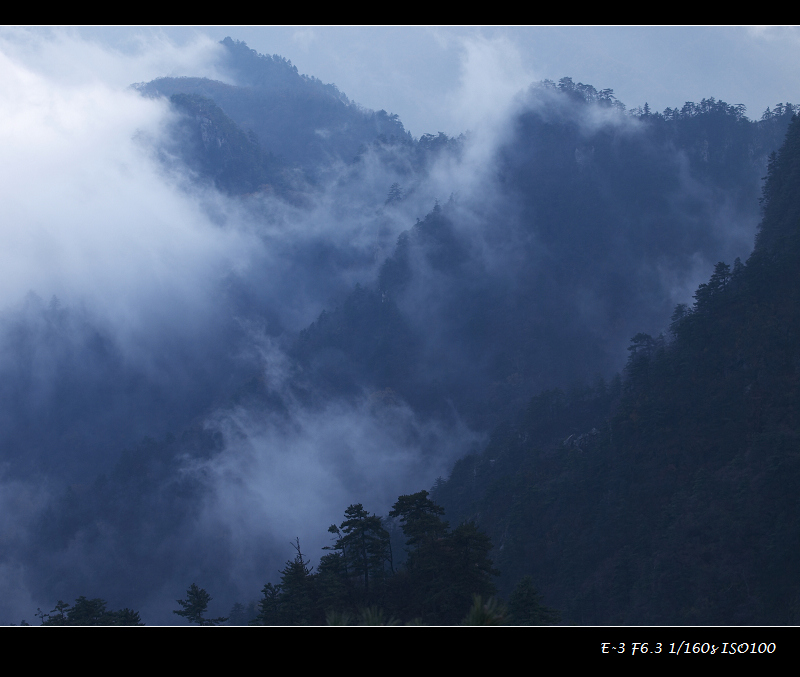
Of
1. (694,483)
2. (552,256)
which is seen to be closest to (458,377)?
(552,256)

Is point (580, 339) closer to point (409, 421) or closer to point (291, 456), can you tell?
point (409, 421)

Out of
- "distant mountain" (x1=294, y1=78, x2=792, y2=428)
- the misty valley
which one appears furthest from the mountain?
"distant mountain" (x1=294, y1=78, x2=792, y2=428)

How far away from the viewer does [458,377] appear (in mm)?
116562

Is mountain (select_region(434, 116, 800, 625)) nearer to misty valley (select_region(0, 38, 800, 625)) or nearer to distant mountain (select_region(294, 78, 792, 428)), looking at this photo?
misty valley (select_region(0, 38, 800, 625))

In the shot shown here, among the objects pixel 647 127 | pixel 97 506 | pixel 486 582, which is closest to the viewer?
pixel 486 582

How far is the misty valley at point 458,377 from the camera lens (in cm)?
4997

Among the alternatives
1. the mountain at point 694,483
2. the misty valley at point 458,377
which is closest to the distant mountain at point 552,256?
the misty valley at point 458,377

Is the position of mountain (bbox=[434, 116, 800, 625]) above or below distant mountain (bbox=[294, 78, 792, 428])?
below

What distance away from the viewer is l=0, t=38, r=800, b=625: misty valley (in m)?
50.0

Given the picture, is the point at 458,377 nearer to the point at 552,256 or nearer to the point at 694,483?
the point at 552,256

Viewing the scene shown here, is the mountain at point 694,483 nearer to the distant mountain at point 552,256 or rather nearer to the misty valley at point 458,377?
the misty valley at point 458,377

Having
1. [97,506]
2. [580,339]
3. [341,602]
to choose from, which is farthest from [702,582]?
[97,506]

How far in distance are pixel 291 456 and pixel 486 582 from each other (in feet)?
317

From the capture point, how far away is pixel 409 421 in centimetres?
11369
